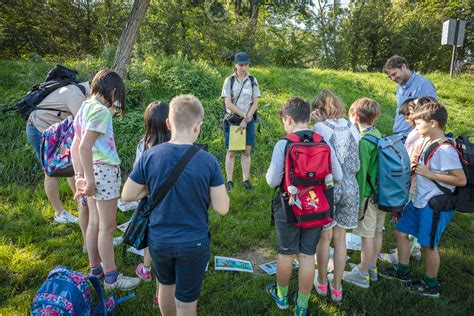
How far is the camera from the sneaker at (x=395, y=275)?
3490mm

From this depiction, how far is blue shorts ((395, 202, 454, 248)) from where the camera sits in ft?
10.3

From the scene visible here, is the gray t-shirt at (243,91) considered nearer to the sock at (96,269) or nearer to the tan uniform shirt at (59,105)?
the tan uniform shirt at (59,105)

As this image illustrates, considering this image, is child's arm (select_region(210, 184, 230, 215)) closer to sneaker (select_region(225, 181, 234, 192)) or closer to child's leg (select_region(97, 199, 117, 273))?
child's leg (select_region(97, 199, 117, 273))

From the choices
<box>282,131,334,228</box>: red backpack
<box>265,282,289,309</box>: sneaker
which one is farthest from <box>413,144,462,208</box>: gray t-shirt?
<box>265,282,289,309</box>: sneaker

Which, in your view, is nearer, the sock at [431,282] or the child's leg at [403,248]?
the sock at [431,282]

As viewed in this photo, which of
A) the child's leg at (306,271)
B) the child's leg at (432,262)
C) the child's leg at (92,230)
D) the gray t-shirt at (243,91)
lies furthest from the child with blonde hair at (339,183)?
the gray t-shirt at (243,91)

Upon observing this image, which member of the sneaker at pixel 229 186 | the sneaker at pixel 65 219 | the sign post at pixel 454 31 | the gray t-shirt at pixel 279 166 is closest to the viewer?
the gray t-shirt at pixel 279 166

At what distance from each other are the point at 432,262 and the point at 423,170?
2.87ft

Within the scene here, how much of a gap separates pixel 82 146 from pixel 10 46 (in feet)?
41.6

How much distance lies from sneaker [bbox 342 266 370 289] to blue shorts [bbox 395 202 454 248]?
0.58m

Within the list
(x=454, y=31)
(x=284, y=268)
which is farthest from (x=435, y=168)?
(x=454, y=31)

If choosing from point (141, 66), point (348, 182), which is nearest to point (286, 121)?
point (348, 182)

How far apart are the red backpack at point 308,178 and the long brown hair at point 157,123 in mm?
990

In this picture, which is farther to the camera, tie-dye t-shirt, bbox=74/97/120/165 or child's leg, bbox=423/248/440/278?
child's leg, bbox=423/248/440/278
